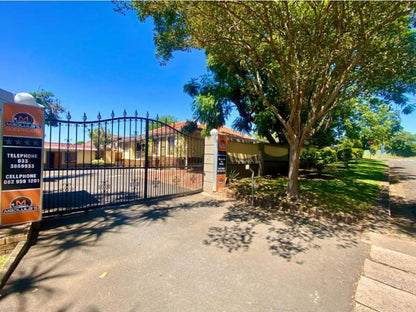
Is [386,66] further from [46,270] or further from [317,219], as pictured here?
[46,270]

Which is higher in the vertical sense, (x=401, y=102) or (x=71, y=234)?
(x=401, y=102)

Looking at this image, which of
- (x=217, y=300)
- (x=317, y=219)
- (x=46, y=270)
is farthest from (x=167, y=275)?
(x=317, y=219)

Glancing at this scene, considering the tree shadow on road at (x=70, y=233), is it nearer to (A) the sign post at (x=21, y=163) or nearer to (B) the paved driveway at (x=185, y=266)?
(B) the paved driveway at (x=185, y=266)

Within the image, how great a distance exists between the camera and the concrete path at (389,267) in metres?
2.32

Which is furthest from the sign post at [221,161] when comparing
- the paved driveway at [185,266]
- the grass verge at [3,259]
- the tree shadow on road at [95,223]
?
the grass verge at [3,259]

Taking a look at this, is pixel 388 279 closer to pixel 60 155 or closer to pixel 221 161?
pixel 221 161

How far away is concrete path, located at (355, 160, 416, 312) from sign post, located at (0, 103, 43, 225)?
558 cm

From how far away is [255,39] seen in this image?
5.63 metres

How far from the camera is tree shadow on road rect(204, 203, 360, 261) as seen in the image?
361 centimetres

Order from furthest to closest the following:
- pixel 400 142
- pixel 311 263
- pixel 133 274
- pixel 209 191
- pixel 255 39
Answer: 1. pixel 400 142
2. pixel 209 191
3. pixel 255 39
4. pixel 311 263
5. pixel 133 274

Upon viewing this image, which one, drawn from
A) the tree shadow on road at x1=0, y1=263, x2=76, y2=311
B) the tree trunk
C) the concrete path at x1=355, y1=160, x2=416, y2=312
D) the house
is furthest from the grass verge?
the tree trunk

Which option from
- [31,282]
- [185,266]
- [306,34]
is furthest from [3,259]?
[306,34]

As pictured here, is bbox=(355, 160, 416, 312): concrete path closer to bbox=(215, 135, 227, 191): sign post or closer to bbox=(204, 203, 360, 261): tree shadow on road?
bbox=(204, 203, 360, 261): tree shadow on road

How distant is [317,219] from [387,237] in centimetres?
140
